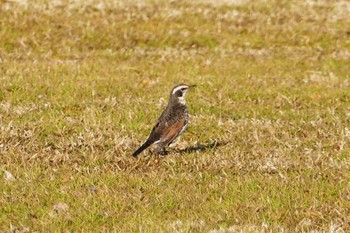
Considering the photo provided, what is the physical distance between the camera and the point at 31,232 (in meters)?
8.14

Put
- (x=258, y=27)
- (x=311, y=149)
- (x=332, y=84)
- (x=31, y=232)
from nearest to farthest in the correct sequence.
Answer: (x=31, y=232) < (x=311, y=149) < (x=332, y=84) < (x=258, y=27)

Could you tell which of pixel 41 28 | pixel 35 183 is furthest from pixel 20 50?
pixel 35 183

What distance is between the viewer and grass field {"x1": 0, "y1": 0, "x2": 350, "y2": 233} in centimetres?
882

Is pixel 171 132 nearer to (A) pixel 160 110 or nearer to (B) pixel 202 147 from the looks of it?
(B) pixel 202 147

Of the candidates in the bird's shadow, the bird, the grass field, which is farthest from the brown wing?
the bird's shadow

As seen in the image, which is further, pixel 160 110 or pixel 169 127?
pixel 160 110

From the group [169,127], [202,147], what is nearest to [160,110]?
[202,147]

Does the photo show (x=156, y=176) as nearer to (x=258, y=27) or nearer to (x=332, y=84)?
(x=332, y=84)

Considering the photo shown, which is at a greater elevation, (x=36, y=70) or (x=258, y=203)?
(x=258, y=203)

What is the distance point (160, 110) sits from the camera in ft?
49.8

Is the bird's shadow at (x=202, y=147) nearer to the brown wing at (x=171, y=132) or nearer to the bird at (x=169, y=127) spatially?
the bird at (x=169, y=127)

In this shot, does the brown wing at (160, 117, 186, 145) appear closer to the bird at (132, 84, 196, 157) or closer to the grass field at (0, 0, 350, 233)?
the bird at (132, 84, 196, 157)

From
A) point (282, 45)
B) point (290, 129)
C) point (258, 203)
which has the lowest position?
point (282, 45)

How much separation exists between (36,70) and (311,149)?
859 cm
